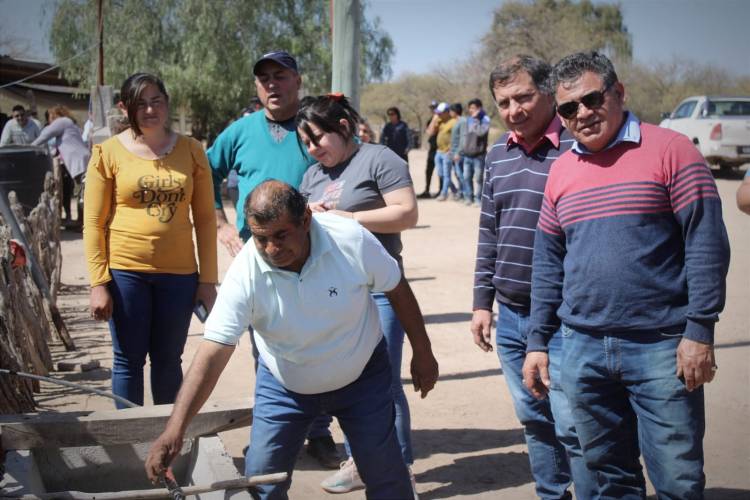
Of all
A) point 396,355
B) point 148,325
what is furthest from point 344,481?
point 148,325

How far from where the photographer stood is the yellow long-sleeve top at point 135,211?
4.23 m

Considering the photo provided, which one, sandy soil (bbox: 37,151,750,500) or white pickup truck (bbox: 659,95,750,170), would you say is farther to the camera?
white pickup truck (bbox: 659,95,750,170)

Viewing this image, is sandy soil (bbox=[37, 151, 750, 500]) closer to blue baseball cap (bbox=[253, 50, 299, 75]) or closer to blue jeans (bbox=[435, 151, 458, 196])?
blue baseball cap (bbox=[253, 50, 299, 75])

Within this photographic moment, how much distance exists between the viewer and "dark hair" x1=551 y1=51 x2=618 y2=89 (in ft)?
9.95

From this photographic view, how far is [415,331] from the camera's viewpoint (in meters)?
3.26

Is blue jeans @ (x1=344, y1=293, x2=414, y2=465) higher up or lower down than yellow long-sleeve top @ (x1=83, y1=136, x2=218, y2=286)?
lower down

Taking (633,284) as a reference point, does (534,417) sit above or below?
below

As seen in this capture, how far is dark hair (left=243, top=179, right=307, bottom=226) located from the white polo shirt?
157 millimetres

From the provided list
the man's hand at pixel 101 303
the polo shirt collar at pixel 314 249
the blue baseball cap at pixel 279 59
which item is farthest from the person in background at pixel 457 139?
the polo shirt collar at pixel 314 249

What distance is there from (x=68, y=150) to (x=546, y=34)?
33.3 metres

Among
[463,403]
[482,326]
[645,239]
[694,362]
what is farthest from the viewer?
[463,403]

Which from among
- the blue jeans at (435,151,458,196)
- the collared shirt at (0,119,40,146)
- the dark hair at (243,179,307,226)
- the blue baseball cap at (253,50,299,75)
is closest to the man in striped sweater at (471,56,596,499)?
the dark hair at (243,179,307,226)

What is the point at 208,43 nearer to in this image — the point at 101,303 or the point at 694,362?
the point at 101,303

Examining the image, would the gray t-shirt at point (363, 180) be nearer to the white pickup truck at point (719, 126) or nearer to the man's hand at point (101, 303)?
the man's hand at point (101, 303)
